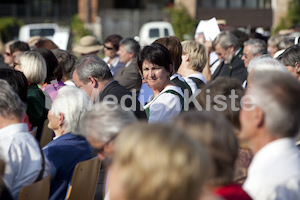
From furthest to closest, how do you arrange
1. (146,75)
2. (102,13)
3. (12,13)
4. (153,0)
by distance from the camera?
(153,0)
(12,13)
(102,13)
(146,75)

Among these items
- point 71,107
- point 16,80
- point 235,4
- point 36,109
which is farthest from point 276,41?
point 235,4

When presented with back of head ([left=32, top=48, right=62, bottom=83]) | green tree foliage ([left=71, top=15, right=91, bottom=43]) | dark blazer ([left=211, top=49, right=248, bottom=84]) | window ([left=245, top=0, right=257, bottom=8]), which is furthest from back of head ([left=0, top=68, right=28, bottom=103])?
window ([left=245, top=0, right=257, bottom=8])

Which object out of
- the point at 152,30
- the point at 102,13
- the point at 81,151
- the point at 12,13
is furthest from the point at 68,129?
the point at 12,13

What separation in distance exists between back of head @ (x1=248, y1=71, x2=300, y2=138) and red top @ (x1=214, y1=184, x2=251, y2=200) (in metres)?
0.38

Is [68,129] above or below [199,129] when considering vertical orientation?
below

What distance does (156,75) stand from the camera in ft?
16.0

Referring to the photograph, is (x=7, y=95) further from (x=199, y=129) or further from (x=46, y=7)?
(x=46, y=7)

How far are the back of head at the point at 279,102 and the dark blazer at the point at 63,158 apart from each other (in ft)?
5.73

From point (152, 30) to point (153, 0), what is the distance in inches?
635

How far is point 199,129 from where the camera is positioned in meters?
2.23

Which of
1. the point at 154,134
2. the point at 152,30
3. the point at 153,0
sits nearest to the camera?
the point at 154,134

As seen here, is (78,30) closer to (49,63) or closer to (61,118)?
(49,63)

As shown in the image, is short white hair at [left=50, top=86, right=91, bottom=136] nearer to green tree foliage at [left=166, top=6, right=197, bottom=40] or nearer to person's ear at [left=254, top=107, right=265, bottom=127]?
person's ear at [left=254, top=107, right=265, bottom=127]

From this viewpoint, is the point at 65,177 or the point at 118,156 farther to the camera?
the point at 65,177
